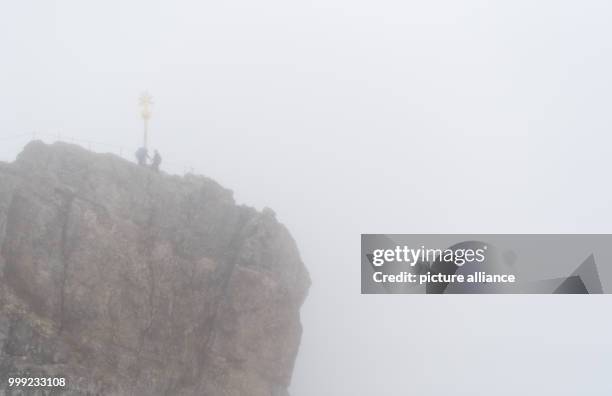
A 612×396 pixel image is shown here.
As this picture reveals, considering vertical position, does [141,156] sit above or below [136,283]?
above

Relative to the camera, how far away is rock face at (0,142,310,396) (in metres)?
33.2

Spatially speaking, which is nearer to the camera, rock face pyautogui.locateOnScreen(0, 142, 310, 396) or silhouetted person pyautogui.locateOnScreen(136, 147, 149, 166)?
rock face pyautogui.locateOnScreen(0, 142, 310, 396)

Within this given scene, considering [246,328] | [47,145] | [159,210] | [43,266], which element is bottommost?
[246,328]

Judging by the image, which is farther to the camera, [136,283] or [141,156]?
[141,156]

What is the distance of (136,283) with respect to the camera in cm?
3669

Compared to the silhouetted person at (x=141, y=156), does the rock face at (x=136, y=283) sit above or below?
below

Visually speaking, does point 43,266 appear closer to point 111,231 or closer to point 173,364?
point 111,231

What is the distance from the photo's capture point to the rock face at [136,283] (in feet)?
109

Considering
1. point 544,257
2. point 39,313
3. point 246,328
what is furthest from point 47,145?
point 544,257

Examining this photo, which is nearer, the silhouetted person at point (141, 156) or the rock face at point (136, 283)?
the rock face at point (136, 283)

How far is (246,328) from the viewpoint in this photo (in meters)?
39.0

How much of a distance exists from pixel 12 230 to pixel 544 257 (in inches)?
1574

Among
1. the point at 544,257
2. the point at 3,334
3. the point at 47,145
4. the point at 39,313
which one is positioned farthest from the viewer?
the point at 544,257

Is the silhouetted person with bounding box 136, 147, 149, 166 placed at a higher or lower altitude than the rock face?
higher
